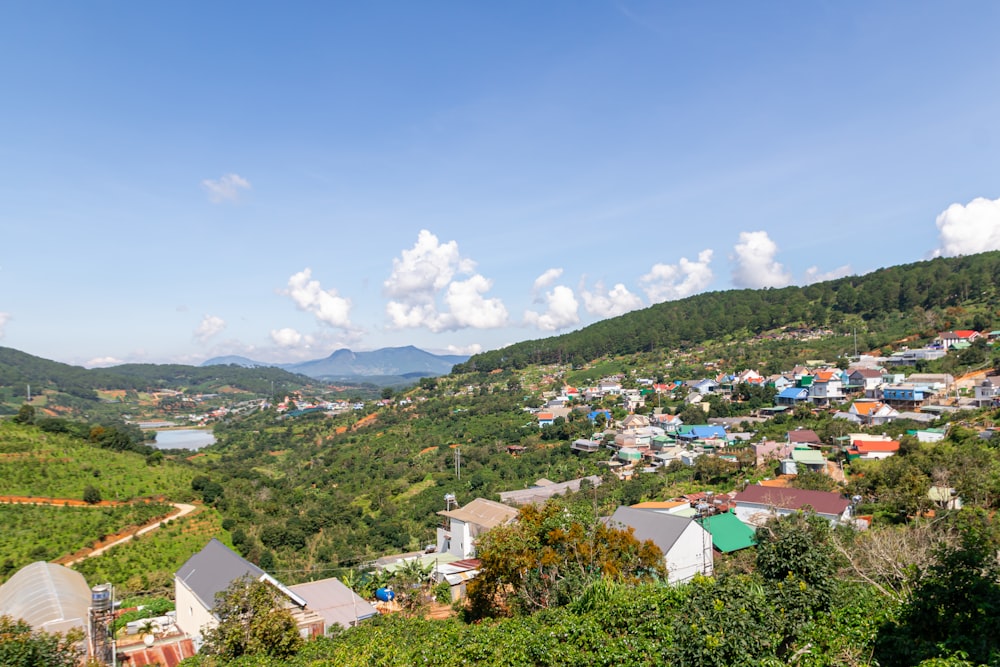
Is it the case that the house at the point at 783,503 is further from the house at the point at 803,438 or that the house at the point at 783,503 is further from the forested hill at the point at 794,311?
the forested hill at the point at 794,311

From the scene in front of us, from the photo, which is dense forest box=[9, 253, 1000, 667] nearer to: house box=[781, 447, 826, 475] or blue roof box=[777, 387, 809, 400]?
house box=[781, 447, 826, 475]

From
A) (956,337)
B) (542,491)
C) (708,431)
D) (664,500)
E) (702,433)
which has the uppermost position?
(956,337)

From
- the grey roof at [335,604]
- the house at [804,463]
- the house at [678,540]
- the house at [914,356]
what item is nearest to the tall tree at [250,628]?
the grey roof at [335,604]

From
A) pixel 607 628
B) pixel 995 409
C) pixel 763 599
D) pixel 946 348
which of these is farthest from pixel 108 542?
pixel 946 348

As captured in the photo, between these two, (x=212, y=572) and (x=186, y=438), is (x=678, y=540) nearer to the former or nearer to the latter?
(x=212, y=572)

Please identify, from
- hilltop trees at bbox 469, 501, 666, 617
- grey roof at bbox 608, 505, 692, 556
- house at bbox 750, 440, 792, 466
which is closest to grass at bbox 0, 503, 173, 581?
hilltop trees at bbox 469, 501, 666, 617

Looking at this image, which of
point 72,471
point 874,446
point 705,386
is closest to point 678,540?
point 874,446
